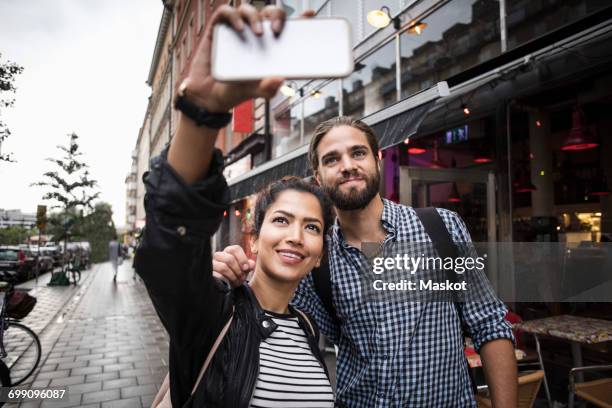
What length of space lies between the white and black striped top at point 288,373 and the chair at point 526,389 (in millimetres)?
1770

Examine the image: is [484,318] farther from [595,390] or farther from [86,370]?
[86,370]

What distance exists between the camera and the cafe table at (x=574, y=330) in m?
3.21

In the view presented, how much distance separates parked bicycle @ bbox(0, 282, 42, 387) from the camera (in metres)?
5.34

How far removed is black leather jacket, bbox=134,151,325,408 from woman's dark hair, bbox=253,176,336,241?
0.35 m

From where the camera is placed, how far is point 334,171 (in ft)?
5.79

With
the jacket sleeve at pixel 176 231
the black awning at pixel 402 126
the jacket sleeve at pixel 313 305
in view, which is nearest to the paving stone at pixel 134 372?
the black awning at pixel 402 126

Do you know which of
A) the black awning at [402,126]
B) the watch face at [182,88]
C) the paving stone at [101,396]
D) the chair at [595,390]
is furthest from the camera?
the paving stone at [101,396]

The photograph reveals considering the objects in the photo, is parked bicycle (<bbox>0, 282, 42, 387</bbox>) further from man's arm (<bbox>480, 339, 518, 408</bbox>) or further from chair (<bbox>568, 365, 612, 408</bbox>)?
chair (<bbox>568, 365, 612, 408</bbox>)

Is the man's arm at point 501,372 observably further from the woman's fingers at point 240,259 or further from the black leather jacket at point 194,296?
the woman's fingers at point 240,259

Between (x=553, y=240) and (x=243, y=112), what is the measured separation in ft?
32.9

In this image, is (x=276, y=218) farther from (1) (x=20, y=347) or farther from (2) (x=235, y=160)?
(2) (x=235, y=160)

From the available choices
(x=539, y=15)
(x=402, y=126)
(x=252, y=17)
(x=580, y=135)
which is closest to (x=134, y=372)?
(x=402, y=126)

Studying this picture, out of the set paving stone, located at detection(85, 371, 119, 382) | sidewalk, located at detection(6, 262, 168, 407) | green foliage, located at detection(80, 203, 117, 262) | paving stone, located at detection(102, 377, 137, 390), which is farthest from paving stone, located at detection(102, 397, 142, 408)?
green foliage, located at detection(80, 203, 117, 262)

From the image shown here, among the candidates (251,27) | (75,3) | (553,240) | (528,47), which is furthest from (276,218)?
(553,240)
